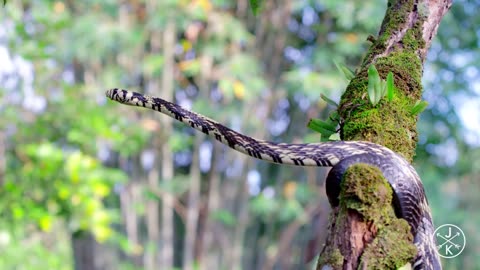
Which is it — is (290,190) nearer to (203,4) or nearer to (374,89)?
(203,4)

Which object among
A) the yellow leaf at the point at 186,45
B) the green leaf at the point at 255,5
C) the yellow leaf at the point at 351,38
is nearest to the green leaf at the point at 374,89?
the green leaf at the point at 255,5

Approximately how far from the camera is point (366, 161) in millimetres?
1017

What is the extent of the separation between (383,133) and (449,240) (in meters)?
0.70

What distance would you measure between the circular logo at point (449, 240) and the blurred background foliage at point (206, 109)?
3205mm

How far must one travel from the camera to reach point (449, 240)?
1.73 metres

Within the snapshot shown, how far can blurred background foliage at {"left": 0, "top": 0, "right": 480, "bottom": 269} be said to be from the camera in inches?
206

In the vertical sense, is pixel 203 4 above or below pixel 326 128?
above

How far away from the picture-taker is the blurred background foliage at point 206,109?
523 cm

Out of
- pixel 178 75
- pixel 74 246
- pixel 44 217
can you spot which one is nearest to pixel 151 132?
pixel 178 75

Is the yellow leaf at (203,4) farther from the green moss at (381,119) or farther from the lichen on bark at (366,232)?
the lichen on bark at (366,232)

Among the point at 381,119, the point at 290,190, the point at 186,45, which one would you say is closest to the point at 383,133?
the point at 381,119

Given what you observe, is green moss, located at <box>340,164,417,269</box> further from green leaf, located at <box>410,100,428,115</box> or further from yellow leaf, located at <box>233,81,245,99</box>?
yellow leaf, located at <box>233,81,245,99</box>

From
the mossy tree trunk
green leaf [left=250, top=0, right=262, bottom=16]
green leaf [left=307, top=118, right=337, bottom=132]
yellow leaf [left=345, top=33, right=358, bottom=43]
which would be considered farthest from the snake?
yellow leaf [left=345, top=33, right=358, bottom=43]

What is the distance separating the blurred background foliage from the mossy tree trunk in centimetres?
358
